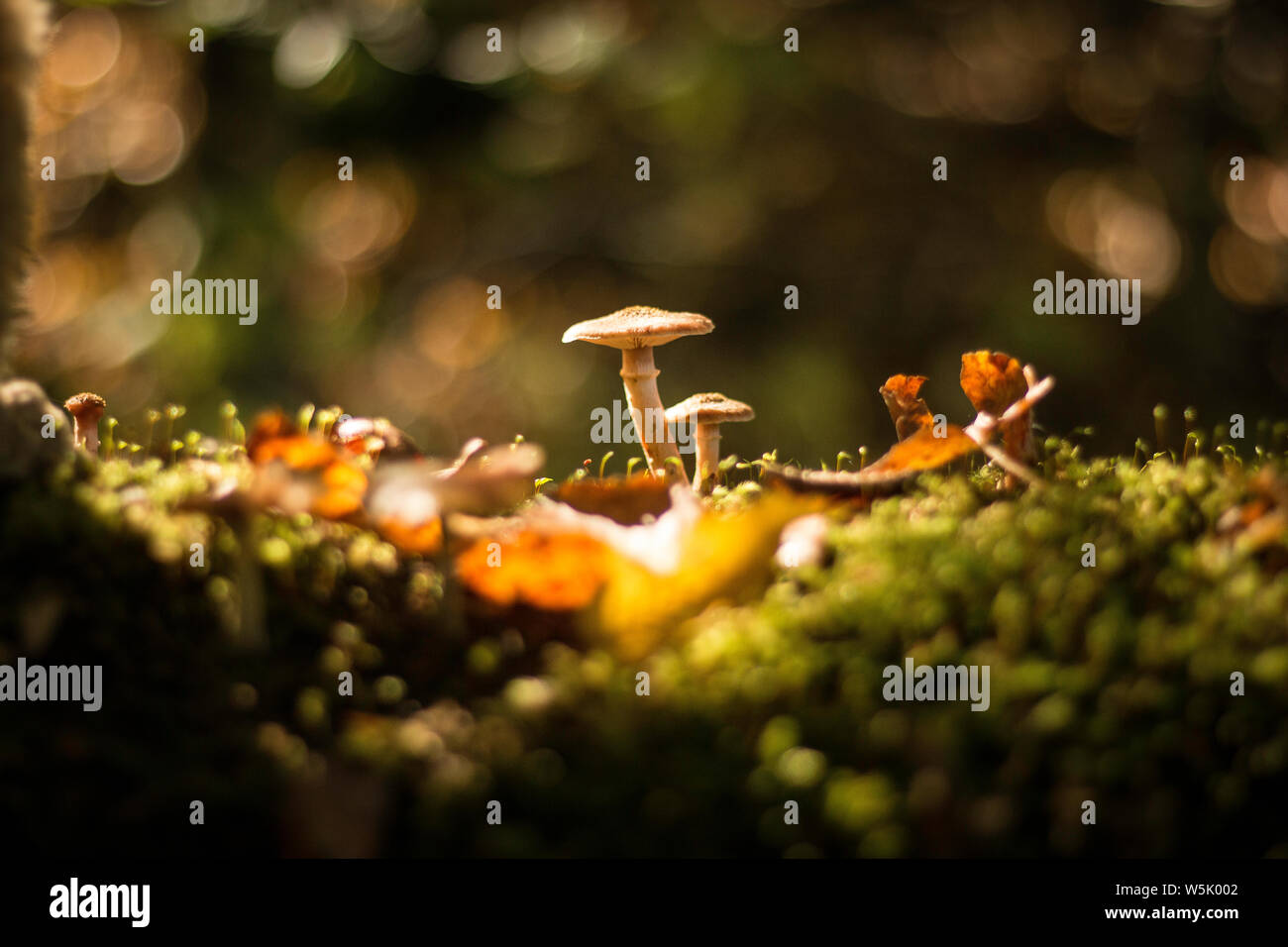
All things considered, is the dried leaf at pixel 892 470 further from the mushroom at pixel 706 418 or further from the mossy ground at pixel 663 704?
the mushroom at pixel 706 418

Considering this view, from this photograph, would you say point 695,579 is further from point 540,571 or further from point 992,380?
point 992,380

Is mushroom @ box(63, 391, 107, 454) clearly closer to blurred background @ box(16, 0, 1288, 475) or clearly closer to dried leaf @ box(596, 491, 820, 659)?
dried leaf @ box(596, 491, 820, 659)

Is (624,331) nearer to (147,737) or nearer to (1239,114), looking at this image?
(147,737)

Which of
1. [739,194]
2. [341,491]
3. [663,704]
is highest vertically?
[739,194]

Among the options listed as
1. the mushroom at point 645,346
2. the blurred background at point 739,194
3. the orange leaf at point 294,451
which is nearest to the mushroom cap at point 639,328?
the mushroom at point 645,346

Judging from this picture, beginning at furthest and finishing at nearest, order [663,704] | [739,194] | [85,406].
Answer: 1. [739,194]
2. [85,406]
3. [663,704]

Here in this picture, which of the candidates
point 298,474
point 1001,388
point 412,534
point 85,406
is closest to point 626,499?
point 412,534
